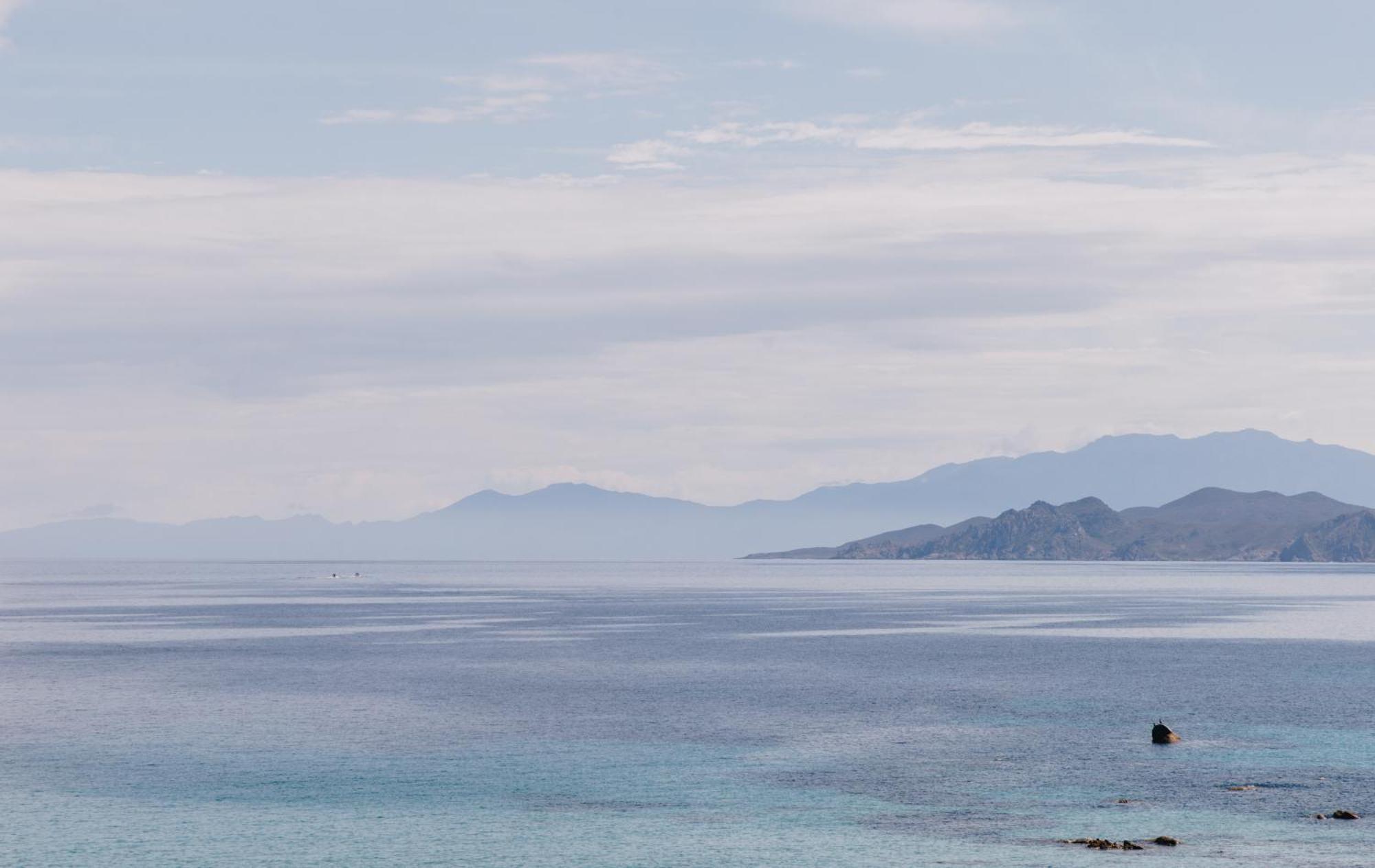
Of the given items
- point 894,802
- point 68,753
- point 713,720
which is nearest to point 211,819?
point 68,753

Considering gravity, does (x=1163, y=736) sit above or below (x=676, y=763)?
above

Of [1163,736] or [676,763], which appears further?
[1163,736]

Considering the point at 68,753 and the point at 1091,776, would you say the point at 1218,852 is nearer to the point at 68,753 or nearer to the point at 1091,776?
the point at 1091,776

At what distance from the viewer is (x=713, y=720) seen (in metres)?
108

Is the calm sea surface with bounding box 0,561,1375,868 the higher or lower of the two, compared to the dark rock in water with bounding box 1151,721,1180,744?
lower

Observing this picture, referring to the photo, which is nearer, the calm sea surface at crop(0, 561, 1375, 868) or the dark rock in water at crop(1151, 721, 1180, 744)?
the calm sea surface at crop(0, 561, 1375, 868)

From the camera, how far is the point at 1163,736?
96.1 meters

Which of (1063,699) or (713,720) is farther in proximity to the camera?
(1063,699)

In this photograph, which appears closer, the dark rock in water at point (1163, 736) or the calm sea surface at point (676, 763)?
the calm sea surface at point (676, 763)

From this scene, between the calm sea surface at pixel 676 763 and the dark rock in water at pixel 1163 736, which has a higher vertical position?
the dark rock in water at pixel 1163 736

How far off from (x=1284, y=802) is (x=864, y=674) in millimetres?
68532

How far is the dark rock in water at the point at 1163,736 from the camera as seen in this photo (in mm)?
96000

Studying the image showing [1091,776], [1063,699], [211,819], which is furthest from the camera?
[1063,699]

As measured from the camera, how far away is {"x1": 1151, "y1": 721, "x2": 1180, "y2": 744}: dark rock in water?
315ft
